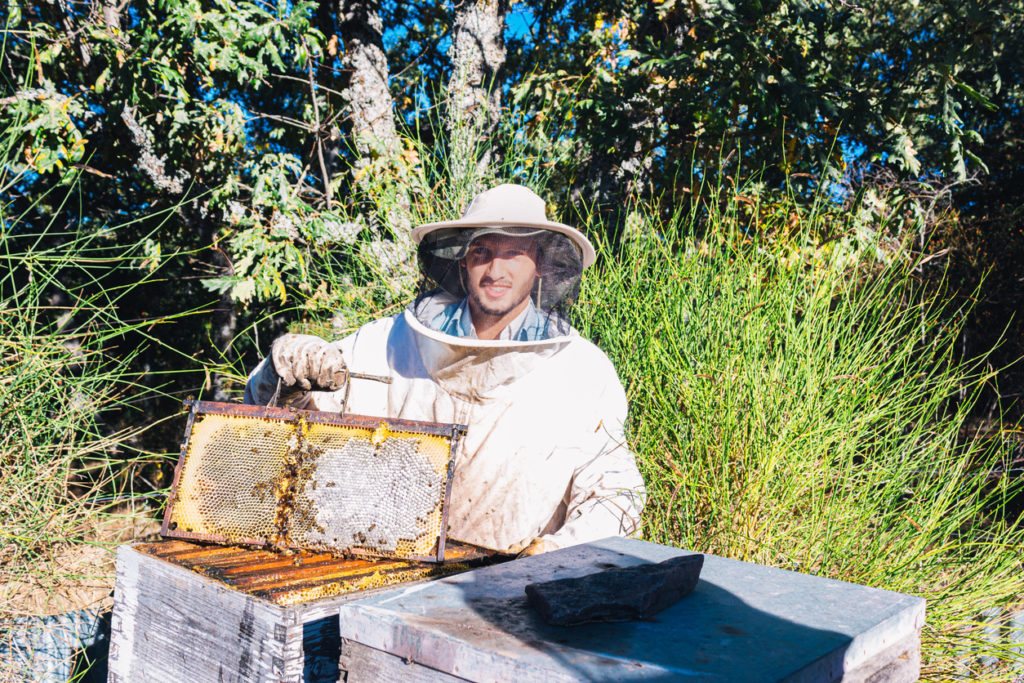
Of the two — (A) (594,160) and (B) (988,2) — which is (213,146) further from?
(B) (988,2)

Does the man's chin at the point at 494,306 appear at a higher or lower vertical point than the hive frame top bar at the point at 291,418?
higher

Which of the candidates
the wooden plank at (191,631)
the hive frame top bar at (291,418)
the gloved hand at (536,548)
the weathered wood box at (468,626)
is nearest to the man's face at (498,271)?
the hive frame top bar at (291,418)

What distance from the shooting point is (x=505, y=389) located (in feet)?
7.31

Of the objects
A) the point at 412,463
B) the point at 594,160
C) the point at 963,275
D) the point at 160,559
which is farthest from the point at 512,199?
the point at 963,275

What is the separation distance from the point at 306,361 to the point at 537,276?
883mm

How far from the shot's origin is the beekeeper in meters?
2.15

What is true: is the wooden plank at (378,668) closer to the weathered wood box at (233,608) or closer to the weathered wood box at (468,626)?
the weathered wood box at (468,626)

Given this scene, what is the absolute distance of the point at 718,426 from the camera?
2.47 m

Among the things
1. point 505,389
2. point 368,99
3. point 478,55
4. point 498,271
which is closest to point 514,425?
point 505,389

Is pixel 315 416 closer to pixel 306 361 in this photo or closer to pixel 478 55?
pixel 306 361

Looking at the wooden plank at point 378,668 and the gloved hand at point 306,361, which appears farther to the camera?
the gloved hand at point 306,361

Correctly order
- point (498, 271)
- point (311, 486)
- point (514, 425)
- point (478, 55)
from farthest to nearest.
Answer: point (478, 55) < point (498, 271) < point (514, 425) < point (311, 486)

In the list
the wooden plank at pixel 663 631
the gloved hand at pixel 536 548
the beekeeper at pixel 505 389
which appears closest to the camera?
the wooden plank at pixel 663 631

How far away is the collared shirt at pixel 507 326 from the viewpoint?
7.46 ft
